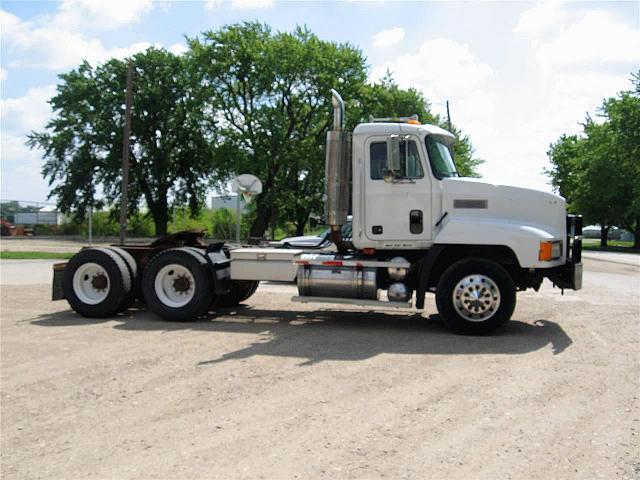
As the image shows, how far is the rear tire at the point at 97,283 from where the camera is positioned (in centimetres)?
1038

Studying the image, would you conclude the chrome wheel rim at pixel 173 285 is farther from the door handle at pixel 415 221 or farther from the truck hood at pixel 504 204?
the truck hood at pixel 504 204

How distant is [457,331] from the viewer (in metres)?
8.62

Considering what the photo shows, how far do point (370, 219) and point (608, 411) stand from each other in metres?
4.70

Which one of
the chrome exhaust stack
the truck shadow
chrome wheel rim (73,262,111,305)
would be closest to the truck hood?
the chrome exhaust stack

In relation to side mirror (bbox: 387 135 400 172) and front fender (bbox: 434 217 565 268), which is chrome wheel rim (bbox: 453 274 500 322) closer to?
front fender (bbox: 434 217 565 268)

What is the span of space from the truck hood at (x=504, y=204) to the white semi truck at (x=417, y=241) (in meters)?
0.01

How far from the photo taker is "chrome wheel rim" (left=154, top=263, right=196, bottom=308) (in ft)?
33.2

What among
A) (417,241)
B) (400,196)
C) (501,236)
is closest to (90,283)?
(400,196)

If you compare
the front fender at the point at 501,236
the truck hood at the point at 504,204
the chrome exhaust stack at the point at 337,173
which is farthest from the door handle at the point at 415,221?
the chrome exhaust stack at the point at 337,173

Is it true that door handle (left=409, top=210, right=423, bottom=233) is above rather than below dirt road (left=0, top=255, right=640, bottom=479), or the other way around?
above

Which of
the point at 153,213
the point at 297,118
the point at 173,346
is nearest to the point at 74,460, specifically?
the point at 173,346

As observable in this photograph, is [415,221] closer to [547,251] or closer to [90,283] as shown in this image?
[547,251]

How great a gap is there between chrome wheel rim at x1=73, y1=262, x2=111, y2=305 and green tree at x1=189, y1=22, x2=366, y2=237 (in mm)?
27532

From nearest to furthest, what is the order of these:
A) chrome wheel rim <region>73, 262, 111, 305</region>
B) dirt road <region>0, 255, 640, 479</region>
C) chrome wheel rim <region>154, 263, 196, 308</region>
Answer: dirt road <region>0, 255, 640, 479</region> → chrome wheel rim <region>154, 263, 196, 308</region> → chrome wheel rim <region>73, 262, 111, 305</region>
